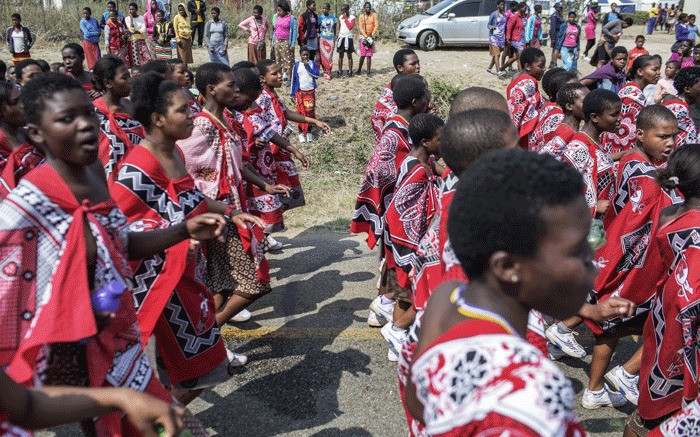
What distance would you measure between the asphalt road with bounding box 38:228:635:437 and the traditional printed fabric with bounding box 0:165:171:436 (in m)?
1.58

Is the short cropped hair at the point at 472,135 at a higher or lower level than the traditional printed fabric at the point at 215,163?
higher

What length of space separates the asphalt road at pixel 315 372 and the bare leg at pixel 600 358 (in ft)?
0.59

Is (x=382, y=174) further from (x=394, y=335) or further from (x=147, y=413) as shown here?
(x=147, y=413)

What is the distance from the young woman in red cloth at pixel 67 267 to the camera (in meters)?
2.21

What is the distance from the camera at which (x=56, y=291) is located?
2240mm

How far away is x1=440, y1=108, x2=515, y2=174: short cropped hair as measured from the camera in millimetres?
2797

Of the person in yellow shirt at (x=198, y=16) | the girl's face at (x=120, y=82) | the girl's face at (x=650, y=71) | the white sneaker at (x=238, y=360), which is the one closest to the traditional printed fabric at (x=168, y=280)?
the white sneaker at (x=238, y=360)

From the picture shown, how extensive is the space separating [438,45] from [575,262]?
58.8 feet

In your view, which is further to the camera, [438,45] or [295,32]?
[438,45]

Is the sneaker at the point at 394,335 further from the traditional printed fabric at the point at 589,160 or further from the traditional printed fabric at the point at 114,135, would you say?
the traditional printed fabric at the point at 114,135

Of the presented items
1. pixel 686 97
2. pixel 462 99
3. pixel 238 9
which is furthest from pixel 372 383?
pixel 238 9

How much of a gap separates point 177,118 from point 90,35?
13233 mm

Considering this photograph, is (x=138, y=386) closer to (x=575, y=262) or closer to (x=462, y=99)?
(x=575, y=262)

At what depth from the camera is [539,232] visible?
4.99ft
